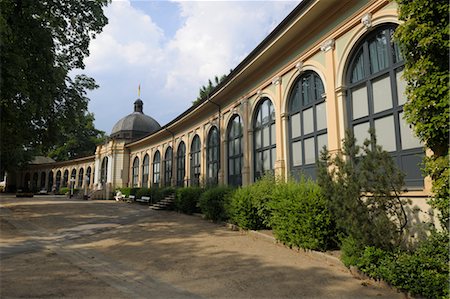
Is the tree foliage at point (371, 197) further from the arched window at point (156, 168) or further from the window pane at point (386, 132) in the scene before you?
the arched window at point (156, 168)

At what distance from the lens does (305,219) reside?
7727 millimetres

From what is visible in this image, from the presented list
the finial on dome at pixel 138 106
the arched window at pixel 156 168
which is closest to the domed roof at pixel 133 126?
the finial on dome at pixel 138 106

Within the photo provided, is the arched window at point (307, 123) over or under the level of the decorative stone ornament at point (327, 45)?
under

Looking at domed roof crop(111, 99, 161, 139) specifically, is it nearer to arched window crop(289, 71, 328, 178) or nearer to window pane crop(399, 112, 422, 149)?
arched window crop(289, 71, 328, 178)

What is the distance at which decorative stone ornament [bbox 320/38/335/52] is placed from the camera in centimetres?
1029

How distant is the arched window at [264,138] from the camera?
1419 cm

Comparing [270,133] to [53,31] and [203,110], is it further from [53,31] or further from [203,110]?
[53,31]

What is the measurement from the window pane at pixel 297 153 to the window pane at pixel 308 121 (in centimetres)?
60

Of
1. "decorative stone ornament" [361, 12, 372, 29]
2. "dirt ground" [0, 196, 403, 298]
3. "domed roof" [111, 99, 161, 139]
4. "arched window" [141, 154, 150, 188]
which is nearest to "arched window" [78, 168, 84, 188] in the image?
"domed roof" [111, 99, 161, 139]

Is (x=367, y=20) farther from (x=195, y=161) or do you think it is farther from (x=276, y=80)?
(x=195, y=161)

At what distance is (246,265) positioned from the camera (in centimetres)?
704

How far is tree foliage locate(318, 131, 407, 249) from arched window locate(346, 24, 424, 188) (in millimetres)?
2109

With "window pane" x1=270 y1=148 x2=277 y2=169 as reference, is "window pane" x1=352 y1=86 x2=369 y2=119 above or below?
above

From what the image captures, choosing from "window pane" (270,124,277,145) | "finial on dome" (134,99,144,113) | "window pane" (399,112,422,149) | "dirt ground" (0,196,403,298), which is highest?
"finial on dome" (134,99,144,113)
